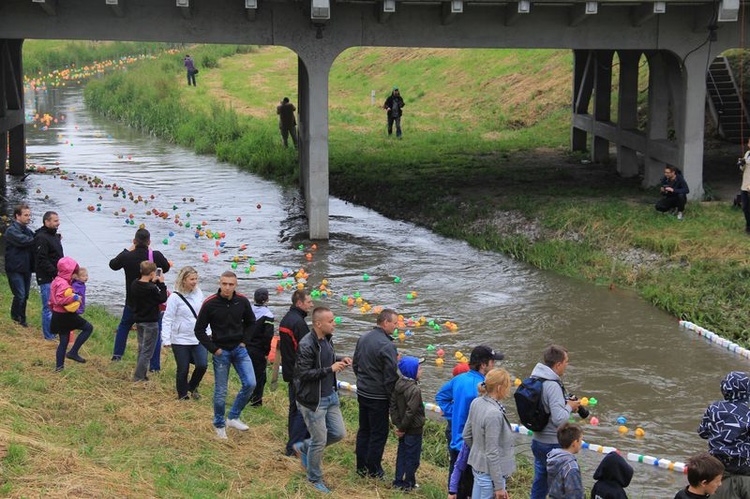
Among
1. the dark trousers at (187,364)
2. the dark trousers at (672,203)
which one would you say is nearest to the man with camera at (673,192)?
the dark trousers at (672,203)

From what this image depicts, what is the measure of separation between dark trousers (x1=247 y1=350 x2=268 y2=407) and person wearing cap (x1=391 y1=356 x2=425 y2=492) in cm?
223

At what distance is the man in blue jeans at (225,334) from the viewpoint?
9.18 m

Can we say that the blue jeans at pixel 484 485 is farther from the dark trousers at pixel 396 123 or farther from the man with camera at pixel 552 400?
the dark trousers at pixel 396 123

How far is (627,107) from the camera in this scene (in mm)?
23562

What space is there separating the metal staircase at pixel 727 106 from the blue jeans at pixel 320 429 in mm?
19389

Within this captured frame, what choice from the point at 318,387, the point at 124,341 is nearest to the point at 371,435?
the point at 318,387

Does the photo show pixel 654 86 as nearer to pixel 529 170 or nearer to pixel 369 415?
pixel 529 170

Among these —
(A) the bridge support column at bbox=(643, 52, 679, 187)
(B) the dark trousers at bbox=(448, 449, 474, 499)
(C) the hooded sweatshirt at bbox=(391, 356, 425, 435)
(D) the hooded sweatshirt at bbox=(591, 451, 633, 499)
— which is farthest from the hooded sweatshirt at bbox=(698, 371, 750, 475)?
(A) the bridge support column at bbox=(643, 52, 679, 187)

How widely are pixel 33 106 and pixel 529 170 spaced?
89.1 ft

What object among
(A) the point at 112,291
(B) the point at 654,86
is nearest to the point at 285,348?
(A) the point at 112,291

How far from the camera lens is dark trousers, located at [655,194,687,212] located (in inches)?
736

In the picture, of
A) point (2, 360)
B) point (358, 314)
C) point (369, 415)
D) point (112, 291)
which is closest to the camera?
point (369, 415)

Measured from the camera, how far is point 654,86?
2186 cm

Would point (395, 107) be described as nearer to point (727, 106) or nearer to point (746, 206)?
point (727, 106)
